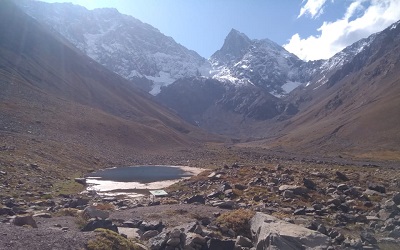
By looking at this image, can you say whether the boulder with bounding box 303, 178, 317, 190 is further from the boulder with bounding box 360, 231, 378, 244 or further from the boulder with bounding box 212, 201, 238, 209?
the boulder with bounding box 360, 231, 378, 244

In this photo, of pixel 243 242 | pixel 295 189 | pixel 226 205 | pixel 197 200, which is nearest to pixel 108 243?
pixel 243 242

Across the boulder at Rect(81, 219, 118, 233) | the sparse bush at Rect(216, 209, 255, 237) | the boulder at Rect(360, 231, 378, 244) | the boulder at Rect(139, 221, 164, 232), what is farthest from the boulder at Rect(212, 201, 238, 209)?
the boulder at Rect(81, 219, 118, 233)

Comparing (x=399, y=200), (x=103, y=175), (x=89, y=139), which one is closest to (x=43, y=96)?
(x=89, y=139)

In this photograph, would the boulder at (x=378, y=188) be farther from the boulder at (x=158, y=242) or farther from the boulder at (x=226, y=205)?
the boulder at (x=158, y=242)

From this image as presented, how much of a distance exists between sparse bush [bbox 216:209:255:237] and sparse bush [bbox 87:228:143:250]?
7.36 meters

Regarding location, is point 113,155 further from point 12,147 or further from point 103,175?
point 12,147

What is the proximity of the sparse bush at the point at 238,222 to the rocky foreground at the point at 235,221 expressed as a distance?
2.3 inches

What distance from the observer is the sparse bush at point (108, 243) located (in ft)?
53.1

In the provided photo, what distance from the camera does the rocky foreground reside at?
17359 millimetres

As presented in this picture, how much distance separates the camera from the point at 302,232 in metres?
18.0

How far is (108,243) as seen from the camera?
1661cm

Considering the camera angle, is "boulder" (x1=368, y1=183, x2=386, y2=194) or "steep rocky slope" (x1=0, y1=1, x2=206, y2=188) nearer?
"boulder" (x1=368, y1=183, x2=386, y2=194)

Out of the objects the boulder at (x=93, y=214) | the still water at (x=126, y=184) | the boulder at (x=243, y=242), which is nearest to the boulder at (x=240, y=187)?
the still water at (x=126, y=184)

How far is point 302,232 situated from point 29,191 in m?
31.9
